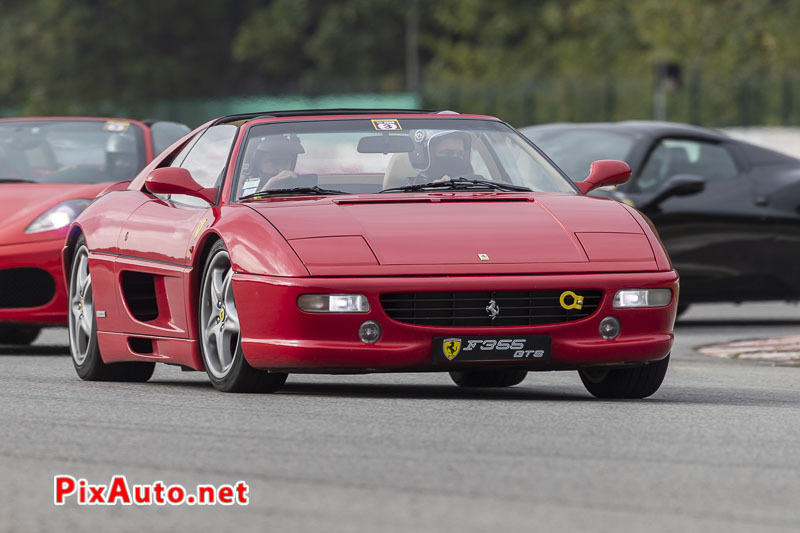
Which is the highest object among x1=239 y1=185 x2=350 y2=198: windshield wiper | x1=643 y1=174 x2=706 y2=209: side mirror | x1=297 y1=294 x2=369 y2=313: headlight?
x1=239 y1=185 x2=350 y2=198: windshield wiper

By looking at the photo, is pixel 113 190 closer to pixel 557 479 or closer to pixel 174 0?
pixel 557 479

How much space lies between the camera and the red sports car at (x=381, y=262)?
7.80 meters

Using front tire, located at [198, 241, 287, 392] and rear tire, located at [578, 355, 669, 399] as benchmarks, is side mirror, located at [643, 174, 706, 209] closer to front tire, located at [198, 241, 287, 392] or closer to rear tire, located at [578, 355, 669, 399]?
rear tire, located at [578, 355, 669, 399]

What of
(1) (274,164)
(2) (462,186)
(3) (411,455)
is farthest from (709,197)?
(3) (411,455)

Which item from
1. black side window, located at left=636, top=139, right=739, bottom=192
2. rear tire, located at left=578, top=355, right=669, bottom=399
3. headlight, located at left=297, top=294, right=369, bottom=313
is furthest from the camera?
black side window, located at left=636, top=139, right=739, bottom=192

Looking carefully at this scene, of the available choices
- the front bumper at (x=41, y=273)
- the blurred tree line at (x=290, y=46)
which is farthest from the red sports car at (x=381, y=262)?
the blurred tree line at (x=290, y=46)

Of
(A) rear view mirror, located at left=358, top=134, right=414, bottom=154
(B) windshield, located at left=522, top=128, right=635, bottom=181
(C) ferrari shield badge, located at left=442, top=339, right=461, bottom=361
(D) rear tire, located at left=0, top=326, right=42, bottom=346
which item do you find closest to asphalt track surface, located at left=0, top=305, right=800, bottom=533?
(C) ferrari shield badge, located at left=442, top=339, right=461, bottom=361

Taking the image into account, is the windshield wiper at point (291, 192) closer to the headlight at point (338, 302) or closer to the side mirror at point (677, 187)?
the headlight at point (338, 302)

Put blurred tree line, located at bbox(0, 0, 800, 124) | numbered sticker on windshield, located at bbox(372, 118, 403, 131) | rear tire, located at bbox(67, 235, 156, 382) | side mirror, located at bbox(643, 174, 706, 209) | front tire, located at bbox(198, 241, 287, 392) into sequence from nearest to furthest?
front tire, located at bbox(198, 241, 287, 392) < numbered sticker on windshield, located at bbox(372, 118, 403, 131) < rear tire, located at bbox(67, 235, 156, 382) < side mirror, located at bbox(643, 174, 706, 209) < blurred tree line, located at bbox(0, 0, 800, 124)

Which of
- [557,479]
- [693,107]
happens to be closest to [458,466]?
[557,479]

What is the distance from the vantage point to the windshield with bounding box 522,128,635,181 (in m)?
14.4

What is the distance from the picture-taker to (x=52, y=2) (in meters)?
76.6

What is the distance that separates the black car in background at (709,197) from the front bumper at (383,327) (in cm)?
630

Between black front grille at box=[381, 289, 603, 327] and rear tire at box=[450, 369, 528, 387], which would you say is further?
rear tire at box=[450, 369, 528, 387]
